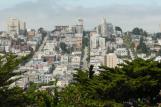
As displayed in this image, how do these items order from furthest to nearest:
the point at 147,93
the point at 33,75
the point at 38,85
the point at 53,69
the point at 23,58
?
the point at 53,69
the point at 33,75
the point at 147,93
the point at 38,85
the point at 23,58

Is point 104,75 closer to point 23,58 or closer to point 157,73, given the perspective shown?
point 157,73

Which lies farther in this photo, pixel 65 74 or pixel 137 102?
pixel 65 74

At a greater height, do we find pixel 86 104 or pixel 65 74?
pixel 86 104

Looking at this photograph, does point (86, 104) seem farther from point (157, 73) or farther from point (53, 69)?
point (53, 69)

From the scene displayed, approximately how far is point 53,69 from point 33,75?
70.7 feet

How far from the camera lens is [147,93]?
893 inches

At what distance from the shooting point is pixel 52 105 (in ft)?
52.3

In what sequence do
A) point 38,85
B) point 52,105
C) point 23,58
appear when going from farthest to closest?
1. point 38,85
2. point 23,58
3. point 52,105

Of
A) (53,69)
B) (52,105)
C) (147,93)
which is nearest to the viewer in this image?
(52,105)

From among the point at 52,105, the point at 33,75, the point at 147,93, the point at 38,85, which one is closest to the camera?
the point at 52,105

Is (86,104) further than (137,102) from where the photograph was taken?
No

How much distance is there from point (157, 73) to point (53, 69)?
161 meters

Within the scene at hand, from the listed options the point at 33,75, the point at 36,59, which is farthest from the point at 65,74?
the point at 36,59

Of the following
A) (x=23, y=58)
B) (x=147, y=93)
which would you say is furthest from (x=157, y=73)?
(x=23, y=58)
